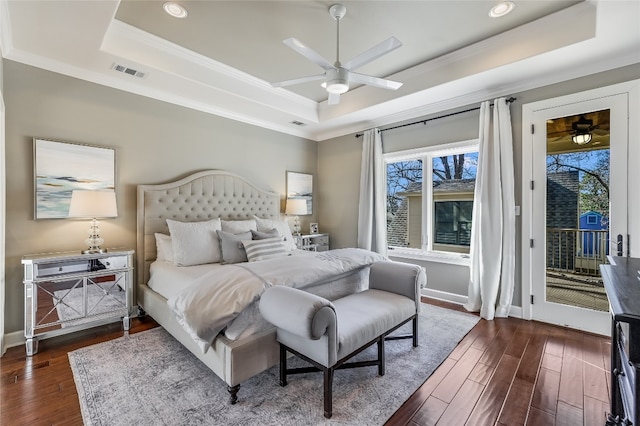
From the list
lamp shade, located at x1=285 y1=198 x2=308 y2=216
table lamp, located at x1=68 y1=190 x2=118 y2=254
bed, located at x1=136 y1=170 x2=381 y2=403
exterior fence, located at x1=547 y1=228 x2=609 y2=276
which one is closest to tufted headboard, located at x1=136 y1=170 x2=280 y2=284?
bed, located at x1=136 y1=170 x2=381 y2=403

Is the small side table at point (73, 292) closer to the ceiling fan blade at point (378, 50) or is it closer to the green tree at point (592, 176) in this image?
the ceiling fan blade at point (378, 50)

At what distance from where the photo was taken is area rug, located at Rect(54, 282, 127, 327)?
8.93ft

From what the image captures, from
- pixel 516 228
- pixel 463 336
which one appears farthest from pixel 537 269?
pixel 463 336

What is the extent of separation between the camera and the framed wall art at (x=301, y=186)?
5316 millimetres

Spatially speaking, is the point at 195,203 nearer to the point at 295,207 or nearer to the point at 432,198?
the point at 295,207

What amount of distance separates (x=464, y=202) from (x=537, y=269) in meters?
1.21

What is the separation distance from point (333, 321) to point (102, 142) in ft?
10.8

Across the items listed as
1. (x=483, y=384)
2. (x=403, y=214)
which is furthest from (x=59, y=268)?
(x=403, y=214)

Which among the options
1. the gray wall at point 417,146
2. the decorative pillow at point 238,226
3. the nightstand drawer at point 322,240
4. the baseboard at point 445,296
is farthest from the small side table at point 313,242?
the baseboard at point 445,296

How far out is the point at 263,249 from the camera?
3314 mm

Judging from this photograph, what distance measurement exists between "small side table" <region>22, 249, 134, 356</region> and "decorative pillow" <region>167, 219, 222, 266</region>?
18.7 inches

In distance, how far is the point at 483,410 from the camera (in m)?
1.90

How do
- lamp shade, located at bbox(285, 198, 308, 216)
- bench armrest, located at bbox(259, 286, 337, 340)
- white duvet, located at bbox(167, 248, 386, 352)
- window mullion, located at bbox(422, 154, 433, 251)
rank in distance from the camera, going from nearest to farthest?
bench armrest, located at bbox(259, 286, 337, 340) < white duvet, located at bbox(167, 248, 386, 352) < window mullion, located at bbox(422, 154, 433, 251) < lamp shade, located at bbox(285, 198, 308, 216)

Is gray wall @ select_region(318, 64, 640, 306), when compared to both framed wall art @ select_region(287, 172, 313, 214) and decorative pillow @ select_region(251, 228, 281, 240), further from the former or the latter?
decorative pillow @ select_region(251, 228, 281, 240)
